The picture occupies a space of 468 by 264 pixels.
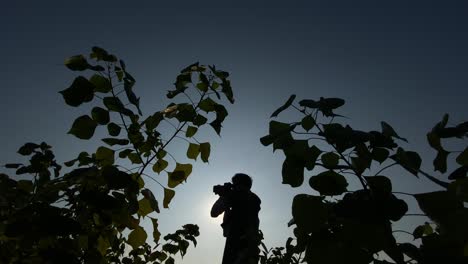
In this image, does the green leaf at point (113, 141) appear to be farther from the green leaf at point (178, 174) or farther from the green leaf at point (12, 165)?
the green leaf at point (12, 165)

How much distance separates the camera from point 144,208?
7.19 ft

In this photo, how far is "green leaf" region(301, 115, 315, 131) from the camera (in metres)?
1.64

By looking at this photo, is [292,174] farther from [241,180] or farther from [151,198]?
[241,180]

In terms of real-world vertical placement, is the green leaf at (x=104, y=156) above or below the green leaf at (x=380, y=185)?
above

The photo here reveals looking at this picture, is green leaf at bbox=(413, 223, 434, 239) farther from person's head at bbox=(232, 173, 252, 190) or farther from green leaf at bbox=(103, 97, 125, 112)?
person's head at bbox=(232, 173, 252, 190)

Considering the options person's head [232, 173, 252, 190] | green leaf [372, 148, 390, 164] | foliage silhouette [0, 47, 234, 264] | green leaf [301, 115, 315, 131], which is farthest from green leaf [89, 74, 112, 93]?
person's head [232, 173, 252, 190]

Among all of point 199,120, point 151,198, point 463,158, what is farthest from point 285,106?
point 199,120

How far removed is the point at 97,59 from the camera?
2.15m

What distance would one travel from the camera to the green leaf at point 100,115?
2.12 m

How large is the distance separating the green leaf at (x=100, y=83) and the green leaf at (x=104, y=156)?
433 mm

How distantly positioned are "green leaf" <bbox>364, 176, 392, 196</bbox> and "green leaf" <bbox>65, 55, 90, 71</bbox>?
1.54m

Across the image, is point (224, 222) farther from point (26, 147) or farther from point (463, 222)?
point (463, 222)

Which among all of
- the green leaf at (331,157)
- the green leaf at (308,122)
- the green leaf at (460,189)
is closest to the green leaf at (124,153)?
the green leaf at (308,122)

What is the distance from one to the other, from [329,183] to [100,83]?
4.51 ft
